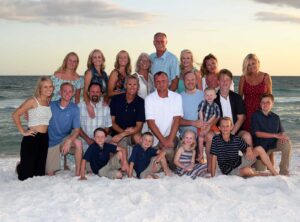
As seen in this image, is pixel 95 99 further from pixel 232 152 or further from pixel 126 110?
pixel 232 152

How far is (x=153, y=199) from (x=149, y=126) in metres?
1.81

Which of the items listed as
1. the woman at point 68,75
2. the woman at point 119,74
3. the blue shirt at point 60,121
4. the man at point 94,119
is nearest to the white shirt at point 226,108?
the woman at point 119,74

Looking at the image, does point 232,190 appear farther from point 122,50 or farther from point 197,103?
point 122,50

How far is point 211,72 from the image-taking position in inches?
303

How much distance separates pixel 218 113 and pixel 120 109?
5.09 ft

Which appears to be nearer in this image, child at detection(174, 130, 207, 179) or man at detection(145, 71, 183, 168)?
child at detection(174, 130, 207, 179)

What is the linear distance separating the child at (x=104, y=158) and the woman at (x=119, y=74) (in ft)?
3.14

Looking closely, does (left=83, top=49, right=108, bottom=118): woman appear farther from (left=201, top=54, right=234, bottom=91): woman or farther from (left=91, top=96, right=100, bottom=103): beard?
(left=201, top=54, right=234, bottom=91): woman

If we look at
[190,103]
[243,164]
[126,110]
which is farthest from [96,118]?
[243,164]

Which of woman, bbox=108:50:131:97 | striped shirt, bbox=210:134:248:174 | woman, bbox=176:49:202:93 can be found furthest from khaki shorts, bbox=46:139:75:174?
woman, bbox=176:49:202:93

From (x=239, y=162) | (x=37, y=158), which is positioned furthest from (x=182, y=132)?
(x=37, y=158)

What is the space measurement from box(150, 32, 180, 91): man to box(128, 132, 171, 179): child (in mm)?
1497

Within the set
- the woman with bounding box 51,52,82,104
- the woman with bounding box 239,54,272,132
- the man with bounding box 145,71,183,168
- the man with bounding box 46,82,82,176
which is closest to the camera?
the man with bounding box 46,82,82,176

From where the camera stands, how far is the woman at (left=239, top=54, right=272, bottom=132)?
7250 millimetres
